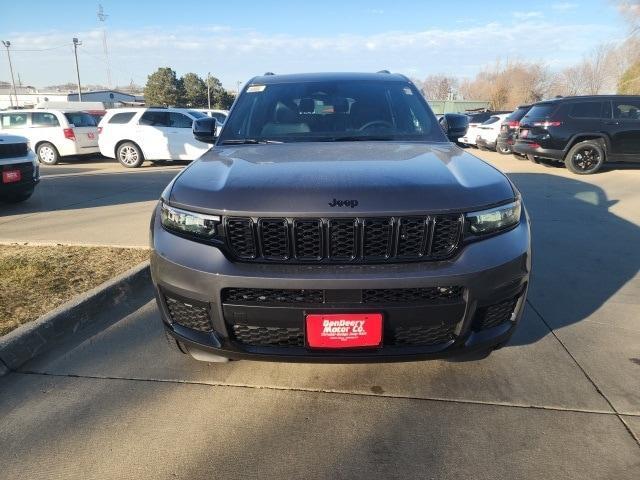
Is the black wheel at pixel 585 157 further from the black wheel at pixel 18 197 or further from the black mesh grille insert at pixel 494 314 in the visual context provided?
the black wheel at pixel 18 197

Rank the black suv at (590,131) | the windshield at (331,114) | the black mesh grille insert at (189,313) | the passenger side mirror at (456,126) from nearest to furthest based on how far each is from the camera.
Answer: the black mesh grille insert at (189,313) < the windshield at (331,114) < the passenger side mirror at (456,126) < the black suv at (590,131)

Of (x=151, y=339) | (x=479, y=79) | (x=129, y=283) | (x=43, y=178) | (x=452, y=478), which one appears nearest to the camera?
(x=452, y=478)

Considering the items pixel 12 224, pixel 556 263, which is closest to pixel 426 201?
pixel 556 263

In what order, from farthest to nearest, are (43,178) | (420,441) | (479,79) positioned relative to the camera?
(479,79)
(43,178)
(420,441)

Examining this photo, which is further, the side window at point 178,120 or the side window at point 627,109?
the side window at point 178,120

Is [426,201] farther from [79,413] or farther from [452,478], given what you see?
[79,413]

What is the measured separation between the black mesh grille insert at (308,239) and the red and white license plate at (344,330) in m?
0.27

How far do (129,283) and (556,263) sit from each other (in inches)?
163

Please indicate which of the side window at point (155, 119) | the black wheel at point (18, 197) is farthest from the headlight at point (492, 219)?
the side window at point (155, 119)

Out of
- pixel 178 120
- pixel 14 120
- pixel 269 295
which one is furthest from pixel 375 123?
pixel 14 120

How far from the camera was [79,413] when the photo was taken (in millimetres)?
2432

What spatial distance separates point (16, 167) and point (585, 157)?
11736 mm

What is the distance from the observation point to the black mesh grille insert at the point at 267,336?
6.86 feet

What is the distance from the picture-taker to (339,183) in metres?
2.17
